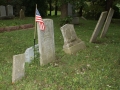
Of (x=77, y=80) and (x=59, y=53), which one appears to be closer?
(x=77, y=80)

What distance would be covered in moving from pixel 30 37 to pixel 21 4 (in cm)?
1051

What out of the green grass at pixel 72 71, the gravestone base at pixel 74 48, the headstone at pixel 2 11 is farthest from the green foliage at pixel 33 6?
the gravestone base at pixel 74 48

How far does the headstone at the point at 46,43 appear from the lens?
571cm

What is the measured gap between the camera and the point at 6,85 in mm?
4875

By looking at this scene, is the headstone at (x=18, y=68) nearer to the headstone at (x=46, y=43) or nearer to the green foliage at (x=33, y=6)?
the headstone at (x=46, y=43)

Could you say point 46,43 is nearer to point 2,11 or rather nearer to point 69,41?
point 69,41

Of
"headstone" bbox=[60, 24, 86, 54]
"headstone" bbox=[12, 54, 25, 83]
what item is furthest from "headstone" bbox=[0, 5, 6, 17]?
"headstone" bbox=[12, 54, 25, 83]

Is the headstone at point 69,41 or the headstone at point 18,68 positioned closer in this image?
the headstone at point 18,68

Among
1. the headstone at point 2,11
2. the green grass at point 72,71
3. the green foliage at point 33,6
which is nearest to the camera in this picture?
the green grass at point 72,71

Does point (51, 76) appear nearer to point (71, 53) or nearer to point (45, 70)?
point (45, 70)

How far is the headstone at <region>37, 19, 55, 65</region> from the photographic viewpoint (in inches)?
225

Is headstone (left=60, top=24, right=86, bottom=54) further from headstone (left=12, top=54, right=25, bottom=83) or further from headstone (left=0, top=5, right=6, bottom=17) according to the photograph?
headstone (left=0, top=5, right=6, bottom=17)

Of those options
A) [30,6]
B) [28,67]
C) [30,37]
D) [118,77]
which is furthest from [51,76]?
[30,6]

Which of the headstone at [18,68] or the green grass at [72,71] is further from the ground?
the headstone at [18,68]
